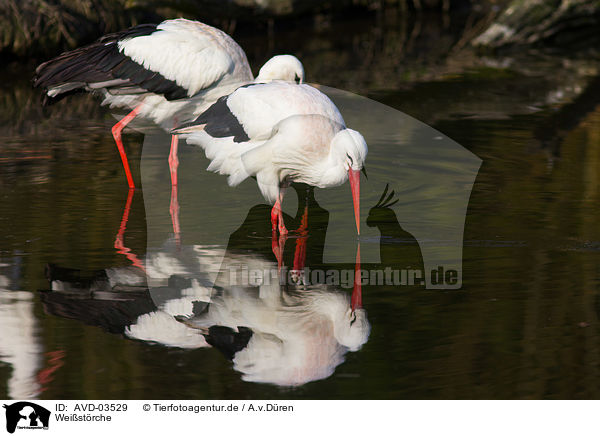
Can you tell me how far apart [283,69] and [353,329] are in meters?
3.23

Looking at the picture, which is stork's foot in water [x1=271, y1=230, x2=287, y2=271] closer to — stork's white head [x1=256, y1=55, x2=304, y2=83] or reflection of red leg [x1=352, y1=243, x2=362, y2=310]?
reflection of red leg [x1=352, y1=243, x2=362, y2=310]

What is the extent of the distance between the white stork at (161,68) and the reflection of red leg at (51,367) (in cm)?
351

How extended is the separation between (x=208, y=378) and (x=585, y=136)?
6.51m

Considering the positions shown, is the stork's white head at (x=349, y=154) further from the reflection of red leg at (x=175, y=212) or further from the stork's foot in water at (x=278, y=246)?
the reflection of red leg at (x=175, y=212)

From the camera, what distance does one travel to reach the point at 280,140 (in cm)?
674

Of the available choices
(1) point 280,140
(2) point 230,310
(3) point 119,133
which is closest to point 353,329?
(2) point 230,310

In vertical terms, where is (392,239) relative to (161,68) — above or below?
below

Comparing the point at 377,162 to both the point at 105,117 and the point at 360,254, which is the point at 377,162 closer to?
the point at 360,254

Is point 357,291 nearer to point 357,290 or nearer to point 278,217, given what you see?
point 357,290

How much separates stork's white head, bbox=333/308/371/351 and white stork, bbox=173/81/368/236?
1.35 metres

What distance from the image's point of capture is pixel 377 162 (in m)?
8.89

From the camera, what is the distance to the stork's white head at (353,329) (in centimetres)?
501
